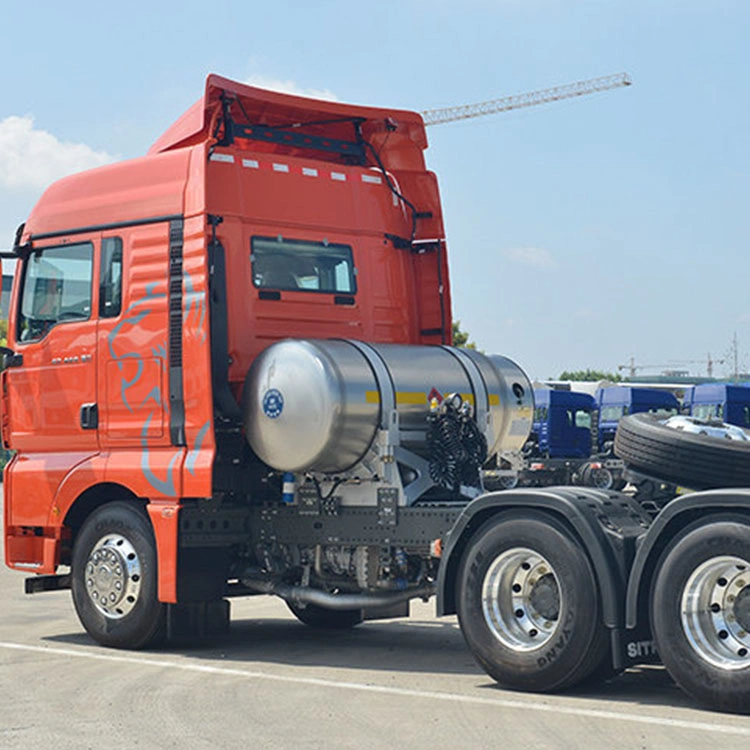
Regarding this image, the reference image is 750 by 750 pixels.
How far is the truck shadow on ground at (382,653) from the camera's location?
8.66 m

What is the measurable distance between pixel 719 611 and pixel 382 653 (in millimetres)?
3716

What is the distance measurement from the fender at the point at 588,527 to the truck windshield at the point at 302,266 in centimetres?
295

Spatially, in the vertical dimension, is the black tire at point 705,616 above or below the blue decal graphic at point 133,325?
below

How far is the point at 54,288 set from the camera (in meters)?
12.2

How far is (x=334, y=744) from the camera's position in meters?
7.18

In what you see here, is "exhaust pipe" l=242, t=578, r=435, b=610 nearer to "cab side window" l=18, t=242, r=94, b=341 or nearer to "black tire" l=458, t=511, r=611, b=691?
"black tire" l=458, t=511, r=611, b=691

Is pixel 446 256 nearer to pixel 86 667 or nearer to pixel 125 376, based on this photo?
pixel 125 376

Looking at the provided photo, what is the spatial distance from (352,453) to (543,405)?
2772 centimetres

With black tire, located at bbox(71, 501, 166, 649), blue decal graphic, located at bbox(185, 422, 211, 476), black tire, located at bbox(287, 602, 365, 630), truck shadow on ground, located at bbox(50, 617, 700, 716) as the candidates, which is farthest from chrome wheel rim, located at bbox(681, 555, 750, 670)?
black tire, located at bbox(287, 602, 365, 630)

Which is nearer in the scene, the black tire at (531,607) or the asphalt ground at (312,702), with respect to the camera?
the asphalt ground at (312,702)

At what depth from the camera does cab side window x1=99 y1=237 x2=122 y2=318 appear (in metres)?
11.6

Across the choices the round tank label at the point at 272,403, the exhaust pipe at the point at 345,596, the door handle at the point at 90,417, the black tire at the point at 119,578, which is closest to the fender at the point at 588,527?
the exhaust pipe at the point at 345,596

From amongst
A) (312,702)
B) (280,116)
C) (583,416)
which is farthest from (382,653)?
(583,416)

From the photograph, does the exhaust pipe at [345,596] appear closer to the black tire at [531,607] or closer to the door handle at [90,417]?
the black tire at [531,607]
